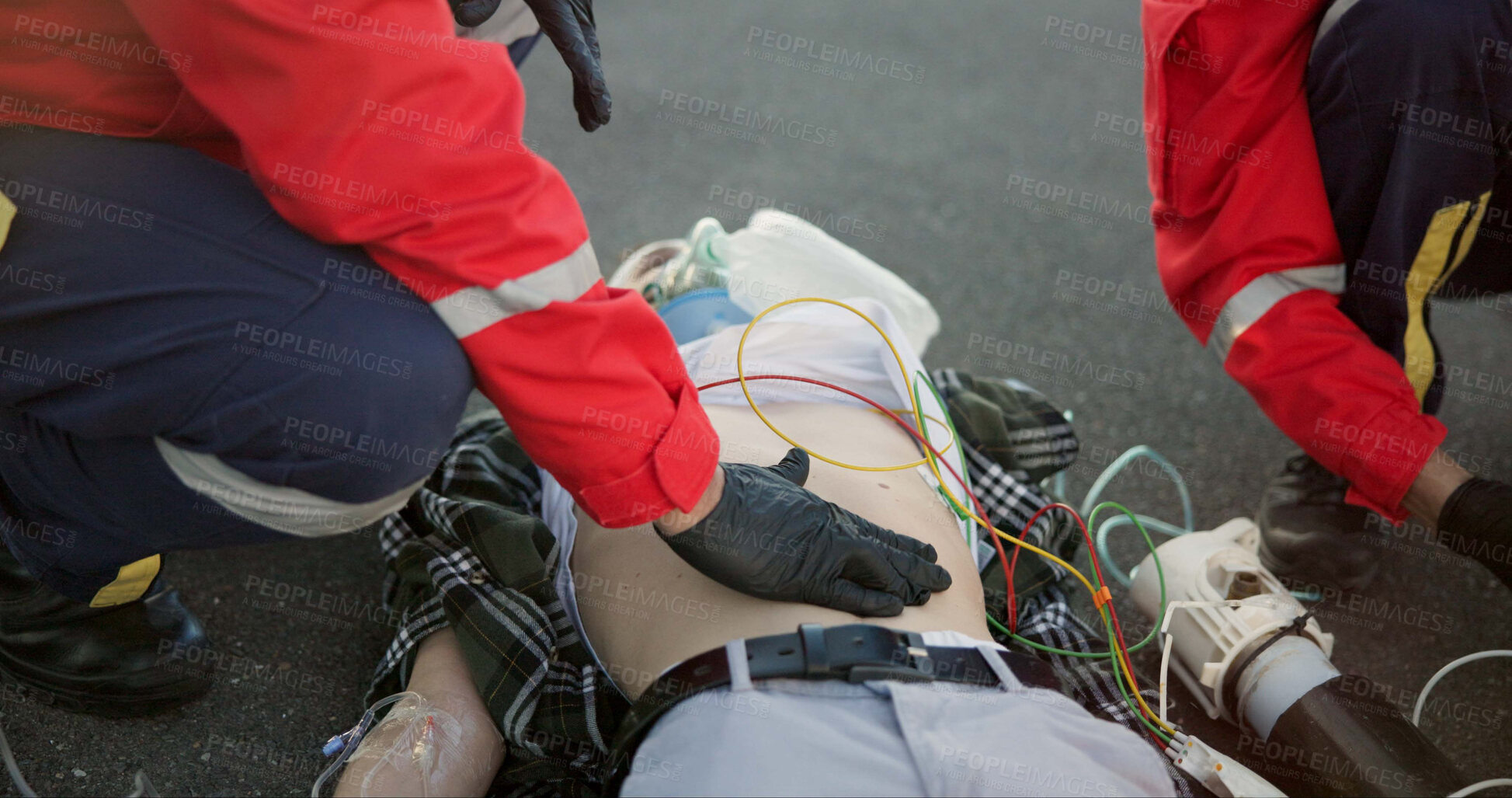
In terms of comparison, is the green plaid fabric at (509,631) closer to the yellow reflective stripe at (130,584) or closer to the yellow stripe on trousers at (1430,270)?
the yellow reflective stripe at (130,584)

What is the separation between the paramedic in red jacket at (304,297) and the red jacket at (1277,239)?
25.6 inches

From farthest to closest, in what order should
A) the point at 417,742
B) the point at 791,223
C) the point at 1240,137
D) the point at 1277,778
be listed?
the point at 791,223 < the point at 1240,137 < the point at 1277,778 < the point at 417,742

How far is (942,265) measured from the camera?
2018mm

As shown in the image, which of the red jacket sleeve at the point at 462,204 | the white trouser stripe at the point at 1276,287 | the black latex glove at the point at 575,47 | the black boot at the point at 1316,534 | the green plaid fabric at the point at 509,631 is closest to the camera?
the red jacket sleeve at the point at 462,204

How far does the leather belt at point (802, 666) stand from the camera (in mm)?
830

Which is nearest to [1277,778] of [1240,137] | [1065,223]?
[1240,137]

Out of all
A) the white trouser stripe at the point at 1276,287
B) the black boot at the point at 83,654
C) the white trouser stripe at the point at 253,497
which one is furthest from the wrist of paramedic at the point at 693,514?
the white trouser stripe at the point at 1276,287

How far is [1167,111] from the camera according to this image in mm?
1274

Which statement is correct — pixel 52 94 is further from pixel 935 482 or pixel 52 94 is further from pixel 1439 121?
pixel 1439 121

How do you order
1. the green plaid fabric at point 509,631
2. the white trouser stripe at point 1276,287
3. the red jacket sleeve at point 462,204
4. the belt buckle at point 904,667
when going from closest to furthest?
Answer: the red jacket sleeve at point 462,204 < the belt buckle at point 904,667 < the green plaid fabric at point 509,631 < the white trouser stripe at point 1276,287

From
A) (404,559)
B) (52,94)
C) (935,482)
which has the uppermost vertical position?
(52,94)

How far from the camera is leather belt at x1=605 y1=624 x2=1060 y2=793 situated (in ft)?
2.72

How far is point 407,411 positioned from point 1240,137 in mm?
1044

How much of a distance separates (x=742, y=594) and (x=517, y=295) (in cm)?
36
